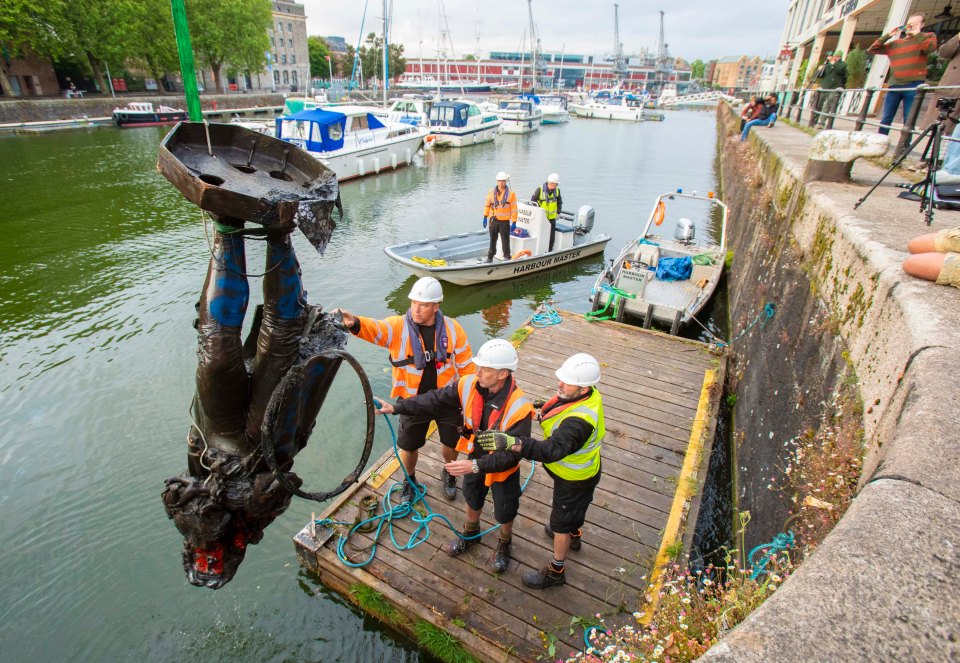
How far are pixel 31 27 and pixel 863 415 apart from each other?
49177 millimetres

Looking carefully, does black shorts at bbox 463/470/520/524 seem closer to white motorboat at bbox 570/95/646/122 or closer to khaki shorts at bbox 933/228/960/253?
khaki shorts at bbox 933/228/960/253

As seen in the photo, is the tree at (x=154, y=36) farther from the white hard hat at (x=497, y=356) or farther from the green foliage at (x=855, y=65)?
Answer: the white hard hat at (x=497, y=356)

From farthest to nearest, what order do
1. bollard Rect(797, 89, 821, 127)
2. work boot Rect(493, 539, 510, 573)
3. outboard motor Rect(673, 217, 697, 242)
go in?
bollard Rect(797, 89, 821, 127)
outboard motor Rect(673, 217, 697, 242)
work boot Rect(493, 539, 510, 573)

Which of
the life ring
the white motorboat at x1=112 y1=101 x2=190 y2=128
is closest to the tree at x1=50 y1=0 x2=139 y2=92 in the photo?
the white motorboat at x1=112 y1=101 x2=190 y2=128

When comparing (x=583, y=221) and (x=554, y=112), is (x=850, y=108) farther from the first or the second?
(x=554, y=112)

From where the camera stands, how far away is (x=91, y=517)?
584cm

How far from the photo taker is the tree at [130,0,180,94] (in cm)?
3922

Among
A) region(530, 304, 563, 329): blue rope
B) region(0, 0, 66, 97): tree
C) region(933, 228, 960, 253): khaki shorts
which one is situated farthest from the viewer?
region(0, 0, 66, 97): tree

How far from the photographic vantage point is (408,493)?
16.5ft

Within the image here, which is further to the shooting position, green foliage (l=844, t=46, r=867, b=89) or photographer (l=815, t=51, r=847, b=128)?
green foliage (l=844, t=46, r=867, b=89)

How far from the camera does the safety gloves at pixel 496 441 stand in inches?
132

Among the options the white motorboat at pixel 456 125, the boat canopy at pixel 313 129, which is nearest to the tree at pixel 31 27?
the boat canopy at pixel 313 129

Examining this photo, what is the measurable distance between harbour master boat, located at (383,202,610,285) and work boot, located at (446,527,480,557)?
7.21 m

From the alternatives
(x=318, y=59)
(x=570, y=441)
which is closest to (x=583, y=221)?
(x=570, y=441)
